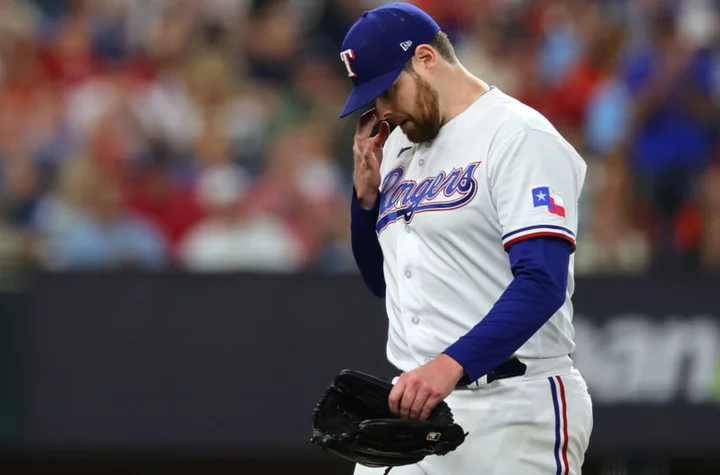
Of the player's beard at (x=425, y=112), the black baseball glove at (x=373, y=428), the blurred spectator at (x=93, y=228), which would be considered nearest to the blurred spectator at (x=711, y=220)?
the blurred spectator at (x=93, y=228)

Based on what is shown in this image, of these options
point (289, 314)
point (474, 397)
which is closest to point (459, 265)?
point (474, 397)

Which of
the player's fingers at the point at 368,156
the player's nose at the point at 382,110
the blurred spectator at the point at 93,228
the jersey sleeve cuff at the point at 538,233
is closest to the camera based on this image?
the jersey sleeve cuff at the point at 538,233

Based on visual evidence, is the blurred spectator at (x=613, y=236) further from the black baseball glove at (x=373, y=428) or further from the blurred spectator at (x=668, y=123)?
the black baseball glove at (x=373, y=428)

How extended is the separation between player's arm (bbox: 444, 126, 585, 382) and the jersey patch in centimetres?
9

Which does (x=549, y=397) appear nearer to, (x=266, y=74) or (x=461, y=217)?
(x=461, y=217)

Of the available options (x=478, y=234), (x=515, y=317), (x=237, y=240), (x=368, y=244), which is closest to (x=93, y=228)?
(x=237, y=240)

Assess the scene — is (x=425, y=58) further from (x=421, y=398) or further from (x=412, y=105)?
(x=421, y=398)

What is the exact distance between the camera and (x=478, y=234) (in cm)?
355

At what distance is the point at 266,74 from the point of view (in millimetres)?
9320

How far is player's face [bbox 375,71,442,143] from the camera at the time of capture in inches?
143

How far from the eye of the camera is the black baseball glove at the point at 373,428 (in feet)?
11.1

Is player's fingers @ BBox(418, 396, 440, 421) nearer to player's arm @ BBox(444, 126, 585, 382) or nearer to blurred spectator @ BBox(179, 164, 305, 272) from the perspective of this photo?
player's arm @ BBox(444, 126, 585, 382)

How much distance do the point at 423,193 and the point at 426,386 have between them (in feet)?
2.24

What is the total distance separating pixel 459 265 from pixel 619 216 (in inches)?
163
